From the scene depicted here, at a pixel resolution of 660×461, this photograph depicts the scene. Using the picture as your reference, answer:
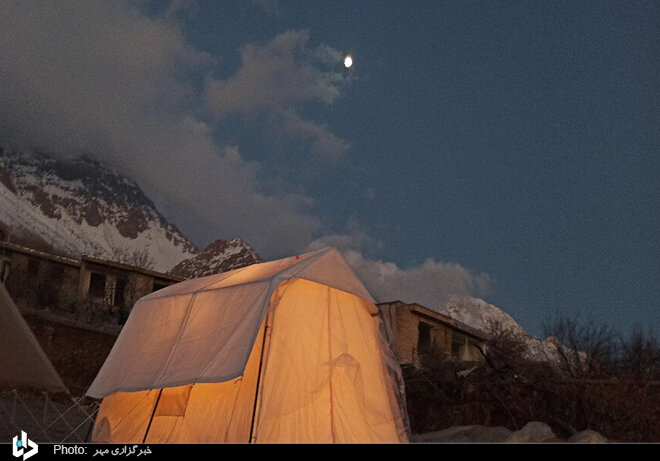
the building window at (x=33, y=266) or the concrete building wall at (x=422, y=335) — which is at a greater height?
the building window at (x=33, y=266)

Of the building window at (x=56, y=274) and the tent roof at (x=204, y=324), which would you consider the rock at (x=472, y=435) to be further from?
the building window at (x=56, y=274)

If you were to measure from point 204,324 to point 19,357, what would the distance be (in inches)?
79.7

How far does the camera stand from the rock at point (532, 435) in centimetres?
946

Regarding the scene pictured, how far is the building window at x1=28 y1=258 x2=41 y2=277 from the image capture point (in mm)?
29312

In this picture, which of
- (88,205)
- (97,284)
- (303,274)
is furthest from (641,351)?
(88,205)

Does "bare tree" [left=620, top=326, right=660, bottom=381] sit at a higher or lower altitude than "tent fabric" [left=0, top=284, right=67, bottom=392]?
higher

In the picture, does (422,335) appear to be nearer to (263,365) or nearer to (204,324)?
(204,324)

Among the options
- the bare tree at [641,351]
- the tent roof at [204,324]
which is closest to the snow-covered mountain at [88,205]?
the bare tree at [641,351]

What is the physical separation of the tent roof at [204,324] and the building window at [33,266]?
23.4m

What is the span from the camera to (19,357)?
246 inches

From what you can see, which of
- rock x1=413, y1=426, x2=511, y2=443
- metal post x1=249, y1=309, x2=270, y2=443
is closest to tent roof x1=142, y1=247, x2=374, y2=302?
metal post x1=249, y1=309, x2=270, y2=443

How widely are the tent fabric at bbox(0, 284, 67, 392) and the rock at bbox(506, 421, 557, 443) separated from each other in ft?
21.7

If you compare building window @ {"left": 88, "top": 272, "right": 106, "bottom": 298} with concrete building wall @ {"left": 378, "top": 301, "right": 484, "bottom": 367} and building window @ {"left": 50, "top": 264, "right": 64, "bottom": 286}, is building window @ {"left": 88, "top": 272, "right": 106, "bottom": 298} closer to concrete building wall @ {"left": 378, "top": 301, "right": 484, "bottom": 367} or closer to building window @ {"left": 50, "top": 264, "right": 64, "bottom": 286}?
building window @ {"left": 50, "top": 264, "right": 64, "bottom": 286}
